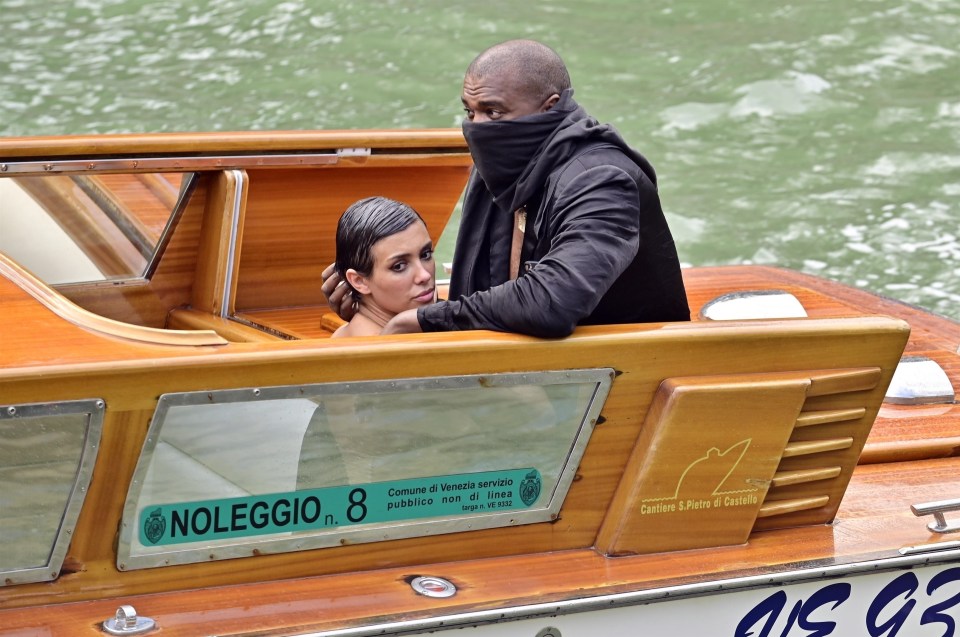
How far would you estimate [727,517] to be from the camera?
9.27ft

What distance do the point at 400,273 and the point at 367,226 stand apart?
0.42ft

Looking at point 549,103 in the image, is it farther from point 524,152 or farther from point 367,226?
point 367,226

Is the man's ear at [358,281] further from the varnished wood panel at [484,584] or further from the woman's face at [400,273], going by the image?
the varnished wood panel at [484,584]

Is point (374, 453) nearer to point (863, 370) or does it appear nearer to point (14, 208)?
point (863, 370)

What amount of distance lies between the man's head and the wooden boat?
23.0 inches

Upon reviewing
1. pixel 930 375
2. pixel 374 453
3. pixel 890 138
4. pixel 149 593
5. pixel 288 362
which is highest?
pixel 288 362

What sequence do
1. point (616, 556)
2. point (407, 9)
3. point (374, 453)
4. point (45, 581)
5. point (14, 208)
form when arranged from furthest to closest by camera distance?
point (407, 9) → point (14, 208) → point (616, 556) → point (374, 453) → point (45, 581)

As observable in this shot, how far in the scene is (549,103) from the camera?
288 centimetres

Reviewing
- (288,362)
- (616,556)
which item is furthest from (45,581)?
(616,556)

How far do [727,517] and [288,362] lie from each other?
106cm

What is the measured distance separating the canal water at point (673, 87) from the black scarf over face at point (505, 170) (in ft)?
12.1

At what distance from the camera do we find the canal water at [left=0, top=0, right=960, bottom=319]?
25.1 feet

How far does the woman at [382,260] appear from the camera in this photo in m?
2.84

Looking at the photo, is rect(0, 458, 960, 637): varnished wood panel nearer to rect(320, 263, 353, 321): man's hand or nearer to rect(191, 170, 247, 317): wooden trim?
rect(320, 263, 353, 321): man's hand
